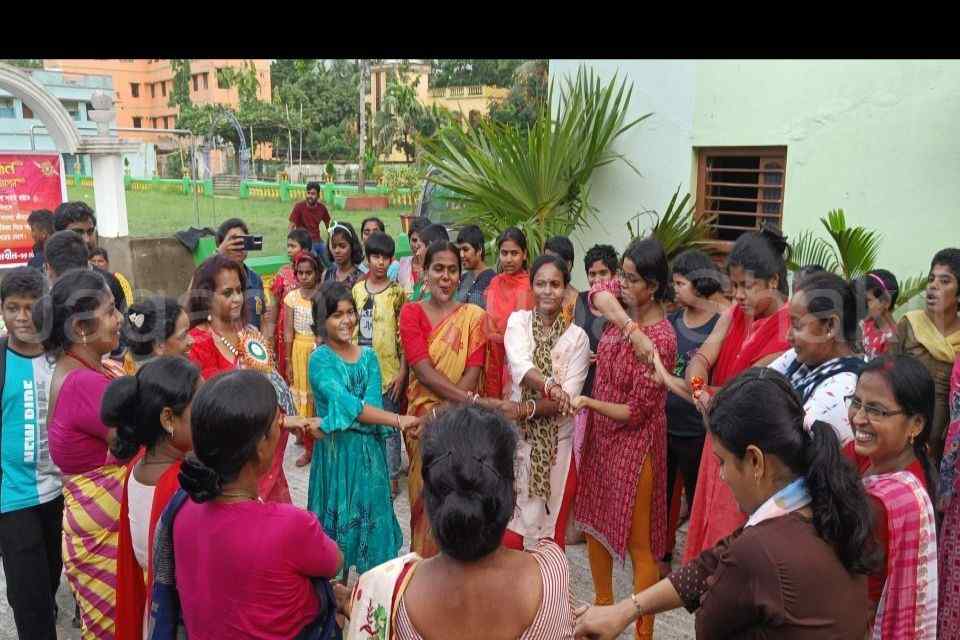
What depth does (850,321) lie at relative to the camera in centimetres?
259

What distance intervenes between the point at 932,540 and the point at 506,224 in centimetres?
497

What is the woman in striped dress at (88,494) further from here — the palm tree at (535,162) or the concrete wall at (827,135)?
the concrete wall at (827,135)

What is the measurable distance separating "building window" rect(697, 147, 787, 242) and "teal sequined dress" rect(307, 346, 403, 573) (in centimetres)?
434

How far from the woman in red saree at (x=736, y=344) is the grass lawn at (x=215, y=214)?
17.5 meters

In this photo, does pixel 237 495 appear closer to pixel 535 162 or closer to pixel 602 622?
pixel 602 622

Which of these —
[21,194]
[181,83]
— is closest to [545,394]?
[21,194]

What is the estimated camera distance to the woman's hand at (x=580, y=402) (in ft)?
10.8

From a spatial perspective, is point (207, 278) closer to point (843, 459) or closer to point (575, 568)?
point (575, 568)

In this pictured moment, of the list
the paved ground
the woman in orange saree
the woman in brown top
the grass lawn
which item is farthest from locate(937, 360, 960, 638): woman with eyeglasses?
the grass lawn

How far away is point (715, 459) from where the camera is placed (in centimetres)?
297

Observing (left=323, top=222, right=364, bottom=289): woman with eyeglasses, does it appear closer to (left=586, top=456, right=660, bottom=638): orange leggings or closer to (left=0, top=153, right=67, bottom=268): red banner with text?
(left=586, top=456, right=660, bottom=638): orange leggings

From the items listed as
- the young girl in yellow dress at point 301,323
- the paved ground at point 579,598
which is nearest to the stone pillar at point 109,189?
the young girl in yellow dress at point 301,323
